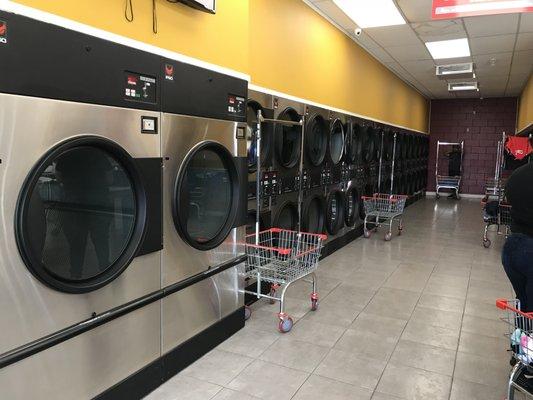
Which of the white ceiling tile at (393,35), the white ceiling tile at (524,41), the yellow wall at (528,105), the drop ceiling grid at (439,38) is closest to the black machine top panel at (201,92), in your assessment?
the drop ceiling grid at (439,38)

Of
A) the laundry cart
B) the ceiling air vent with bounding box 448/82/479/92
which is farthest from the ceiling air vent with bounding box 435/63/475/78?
the laundry cart

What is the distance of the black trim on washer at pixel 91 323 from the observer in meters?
1.71

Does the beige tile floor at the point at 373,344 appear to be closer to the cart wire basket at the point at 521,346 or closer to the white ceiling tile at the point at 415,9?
the cart wire basket at the point at 521,346

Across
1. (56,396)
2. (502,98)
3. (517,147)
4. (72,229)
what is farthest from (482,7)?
(502,98)

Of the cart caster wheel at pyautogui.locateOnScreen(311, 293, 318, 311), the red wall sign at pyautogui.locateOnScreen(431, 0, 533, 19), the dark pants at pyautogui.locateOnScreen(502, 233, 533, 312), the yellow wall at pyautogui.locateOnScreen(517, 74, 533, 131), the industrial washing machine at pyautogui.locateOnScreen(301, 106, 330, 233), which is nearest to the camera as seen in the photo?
the dark pants at pyautogui.locateOnScreen(502, 233, 533, 312)

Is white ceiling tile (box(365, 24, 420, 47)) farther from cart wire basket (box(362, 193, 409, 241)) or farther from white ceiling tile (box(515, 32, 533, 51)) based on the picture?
cart wire basket (box(362, 193, 409, 241))

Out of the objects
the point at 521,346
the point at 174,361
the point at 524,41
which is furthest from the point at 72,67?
the point at 524,41

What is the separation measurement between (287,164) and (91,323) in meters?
2.80

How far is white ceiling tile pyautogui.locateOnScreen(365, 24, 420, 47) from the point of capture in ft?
19.8

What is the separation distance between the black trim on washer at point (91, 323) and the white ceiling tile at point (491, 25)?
4.97 metres

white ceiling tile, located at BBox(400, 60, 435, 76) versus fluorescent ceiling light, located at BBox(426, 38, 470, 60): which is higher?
white ceiling tile, located at BBox(400, 60, 435, 76)

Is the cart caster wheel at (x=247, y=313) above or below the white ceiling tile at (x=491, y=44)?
below

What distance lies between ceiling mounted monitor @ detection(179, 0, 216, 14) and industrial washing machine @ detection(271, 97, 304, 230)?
132 cm

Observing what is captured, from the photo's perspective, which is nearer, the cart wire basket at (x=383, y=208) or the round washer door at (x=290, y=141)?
the round washer door at (x=290, y=141)
